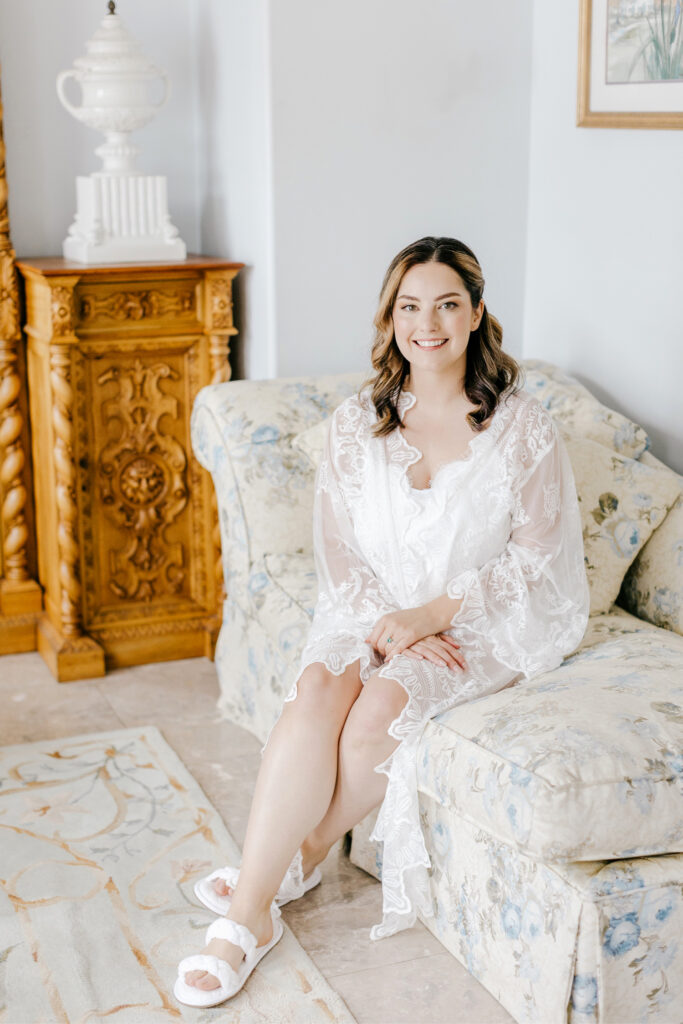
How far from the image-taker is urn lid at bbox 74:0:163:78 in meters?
3.10

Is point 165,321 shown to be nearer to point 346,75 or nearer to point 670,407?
point 346,75

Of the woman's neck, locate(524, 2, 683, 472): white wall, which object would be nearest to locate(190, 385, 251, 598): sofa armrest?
the woman's neck

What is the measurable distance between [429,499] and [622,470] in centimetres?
54

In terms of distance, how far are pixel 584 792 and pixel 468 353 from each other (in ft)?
3.26

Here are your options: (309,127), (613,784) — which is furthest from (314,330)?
(613,784)

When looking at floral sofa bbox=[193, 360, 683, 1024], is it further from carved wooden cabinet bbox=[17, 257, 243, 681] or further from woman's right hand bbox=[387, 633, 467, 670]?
carved wooden cabinet bbox=[17, 257, 243, 681]

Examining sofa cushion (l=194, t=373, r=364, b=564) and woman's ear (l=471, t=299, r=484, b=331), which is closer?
woman's ear (l=471, t=299, r=484, b=331)

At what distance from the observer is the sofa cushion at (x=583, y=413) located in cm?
276

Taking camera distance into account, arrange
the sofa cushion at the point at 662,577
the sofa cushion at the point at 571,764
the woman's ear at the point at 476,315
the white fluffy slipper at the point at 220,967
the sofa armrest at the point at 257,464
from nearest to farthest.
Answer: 1. the sofa cushion at the point at 571,764
2. the white fluffy slipper at the point at 220,967
3. the woman's ear at the point at 476,315
4. the sofa cushion at the point at 662,577
5. the sofa armrest at the point at 257,464

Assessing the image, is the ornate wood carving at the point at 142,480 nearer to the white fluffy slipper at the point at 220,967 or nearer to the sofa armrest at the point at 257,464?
the sofa armrest at the point at 257,464

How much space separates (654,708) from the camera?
6.39 feet

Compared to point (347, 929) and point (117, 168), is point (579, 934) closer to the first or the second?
point (347, 929)

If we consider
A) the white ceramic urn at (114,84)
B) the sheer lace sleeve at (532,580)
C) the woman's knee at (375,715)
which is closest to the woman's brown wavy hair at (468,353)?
the sheer lace sleeve at (532,580)

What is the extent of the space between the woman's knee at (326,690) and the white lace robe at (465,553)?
0.06ft
